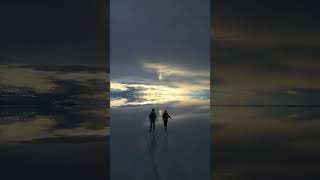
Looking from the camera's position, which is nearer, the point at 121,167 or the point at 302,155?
the point at 121,167

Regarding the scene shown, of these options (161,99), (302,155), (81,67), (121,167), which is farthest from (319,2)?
(121,167)

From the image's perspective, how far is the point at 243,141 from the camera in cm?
1445

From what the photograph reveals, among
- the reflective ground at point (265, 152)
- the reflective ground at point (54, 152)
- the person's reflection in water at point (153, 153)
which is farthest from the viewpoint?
the reflective ground at point (265, 152)

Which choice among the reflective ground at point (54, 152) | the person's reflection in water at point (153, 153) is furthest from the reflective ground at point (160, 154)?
the reflective ground at point (54, 152)

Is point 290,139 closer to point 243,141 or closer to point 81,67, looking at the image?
point 243,141

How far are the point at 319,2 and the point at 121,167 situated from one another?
32538 mm

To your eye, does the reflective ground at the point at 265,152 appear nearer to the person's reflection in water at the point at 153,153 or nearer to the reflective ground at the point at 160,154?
the reflective ground at the point at 160,154

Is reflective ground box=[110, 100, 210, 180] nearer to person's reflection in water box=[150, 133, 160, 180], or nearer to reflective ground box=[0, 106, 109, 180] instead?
person's reflection in water box=[150, 133, 160, 180]

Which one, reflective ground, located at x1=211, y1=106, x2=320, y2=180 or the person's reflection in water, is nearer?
the person's reflection in water

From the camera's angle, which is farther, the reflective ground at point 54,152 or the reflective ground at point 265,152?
Answer: the reflective ground at point 265,152

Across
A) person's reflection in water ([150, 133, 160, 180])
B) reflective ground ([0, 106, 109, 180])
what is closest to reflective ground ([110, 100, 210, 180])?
person's reflection in water ([150, 133, 160, 180])

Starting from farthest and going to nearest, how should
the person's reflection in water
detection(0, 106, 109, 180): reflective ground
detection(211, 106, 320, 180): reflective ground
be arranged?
detection(211, 106, 320, 180): reflective ground
the person's reflection in water
detection(0, 106, 109, 180): reflective ground

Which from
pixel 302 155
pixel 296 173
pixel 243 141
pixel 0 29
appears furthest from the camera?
pixel 0 29

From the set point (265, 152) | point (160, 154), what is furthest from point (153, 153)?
point (265, 152)
